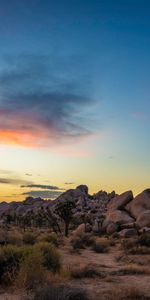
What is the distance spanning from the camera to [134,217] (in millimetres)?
54250

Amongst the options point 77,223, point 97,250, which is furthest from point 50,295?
point 77,223

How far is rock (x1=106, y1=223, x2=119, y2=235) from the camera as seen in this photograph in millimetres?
48331

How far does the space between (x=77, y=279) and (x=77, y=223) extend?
49832 millimetres

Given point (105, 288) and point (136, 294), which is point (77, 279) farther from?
point (136, 294)

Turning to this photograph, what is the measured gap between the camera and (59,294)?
10.5 metres

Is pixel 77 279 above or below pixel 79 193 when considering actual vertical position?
below

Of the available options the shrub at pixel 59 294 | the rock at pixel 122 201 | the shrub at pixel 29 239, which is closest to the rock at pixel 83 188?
the rock at pixel 122 201

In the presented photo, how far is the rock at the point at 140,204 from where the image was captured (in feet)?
179

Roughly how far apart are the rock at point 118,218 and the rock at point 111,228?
138cm

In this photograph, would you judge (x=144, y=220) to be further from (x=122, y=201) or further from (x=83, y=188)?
(x=83, y=188)

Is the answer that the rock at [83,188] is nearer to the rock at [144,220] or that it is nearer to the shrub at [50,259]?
the rock at [144,220]

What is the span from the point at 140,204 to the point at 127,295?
→ 1774 inches

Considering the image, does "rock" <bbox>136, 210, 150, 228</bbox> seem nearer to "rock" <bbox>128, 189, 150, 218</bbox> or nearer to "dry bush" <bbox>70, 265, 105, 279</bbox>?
"rock" <bbox>128, 189, 150, 218</bbox>

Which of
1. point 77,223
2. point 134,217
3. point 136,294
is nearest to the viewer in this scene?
point 136,294
